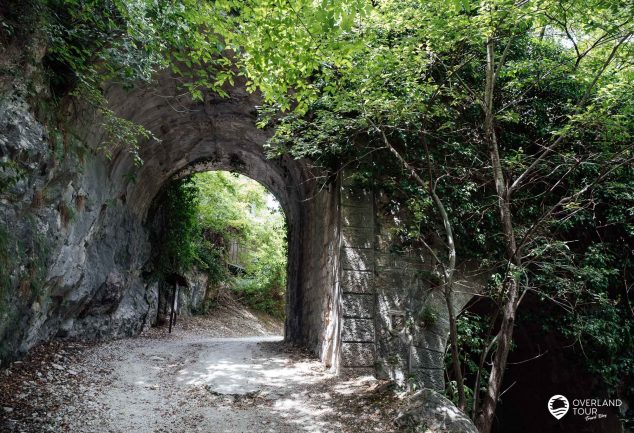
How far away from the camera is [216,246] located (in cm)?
1852

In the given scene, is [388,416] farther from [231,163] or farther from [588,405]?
[231,163]

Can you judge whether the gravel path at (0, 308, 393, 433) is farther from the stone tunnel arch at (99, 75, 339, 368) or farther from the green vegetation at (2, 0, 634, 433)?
the green vegetation at (2, 0, 634, 433)

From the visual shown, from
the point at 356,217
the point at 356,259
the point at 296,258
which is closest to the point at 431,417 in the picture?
the point at 356,259

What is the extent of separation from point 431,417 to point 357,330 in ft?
6.31

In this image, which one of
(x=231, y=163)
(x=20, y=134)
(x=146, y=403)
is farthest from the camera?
(x=231, y=163)

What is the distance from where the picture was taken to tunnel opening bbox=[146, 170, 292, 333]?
11836 mm

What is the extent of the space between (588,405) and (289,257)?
6552mm

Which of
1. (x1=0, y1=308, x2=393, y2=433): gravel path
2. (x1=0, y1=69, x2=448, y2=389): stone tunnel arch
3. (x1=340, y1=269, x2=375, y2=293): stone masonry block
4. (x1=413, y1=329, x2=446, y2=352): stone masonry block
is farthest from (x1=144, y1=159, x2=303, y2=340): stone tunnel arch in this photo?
(x1=413, y1=329, x2=446, y2=352): stone masonry block

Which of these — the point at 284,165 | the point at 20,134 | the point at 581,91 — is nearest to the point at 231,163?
the point at 284,165

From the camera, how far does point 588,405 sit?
7266 millimetres

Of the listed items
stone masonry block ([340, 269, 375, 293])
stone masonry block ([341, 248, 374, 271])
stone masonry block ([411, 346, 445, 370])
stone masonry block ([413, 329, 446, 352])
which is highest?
stone masonry block ([341, 248, 374, 271])

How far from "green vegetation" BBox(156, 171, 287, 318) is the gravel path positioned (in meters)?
5.15

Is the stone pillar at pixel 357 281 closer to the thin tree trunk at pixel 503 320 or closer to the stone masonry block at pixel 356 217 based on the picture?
the stone masonry block at pixel 356 217

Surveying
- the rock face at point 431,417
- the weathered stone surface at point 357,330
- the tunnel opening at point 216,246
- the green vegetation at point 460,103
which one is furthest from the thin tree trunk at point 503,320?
the tunnel opening at point 216,246
